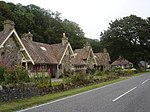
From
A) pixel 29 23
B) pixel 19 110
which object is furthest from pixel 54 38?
pixel 19 110

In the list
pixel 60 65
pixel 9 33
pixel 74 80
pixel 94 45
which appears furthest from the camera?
pixel 94 45

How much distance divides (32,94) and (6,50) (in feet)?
58.0

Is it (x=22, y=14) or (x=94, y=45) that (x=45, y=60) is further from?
(x=94, y=45)

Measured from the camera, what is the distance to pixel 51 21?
332 ft

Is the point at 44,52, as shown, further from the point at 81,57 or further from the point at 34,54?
the point at 81,57

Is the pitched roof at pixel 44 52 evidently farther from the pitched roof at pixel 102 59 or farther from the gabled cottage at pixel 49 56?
the pitched roof at pixel 102 59

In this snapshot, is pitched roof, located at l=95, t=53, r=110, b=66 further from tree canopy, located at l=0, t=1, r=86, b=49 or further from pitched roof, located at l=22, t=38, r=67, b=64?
pitched roof, located at l=22, t=38, r=67, b=64

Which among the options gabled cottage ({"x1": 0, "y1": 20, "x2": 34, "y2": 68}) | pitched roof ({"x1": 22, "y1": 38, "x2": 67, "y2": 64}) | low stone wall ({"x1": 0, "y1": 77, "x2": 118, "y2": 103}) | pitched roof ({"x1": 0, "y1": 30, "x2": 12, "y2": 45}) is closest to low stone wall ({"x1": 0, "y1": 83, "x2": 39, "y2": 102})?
low stone wall ({"x1": 0, "y1": 77, "x2": 118, "y2": 103})

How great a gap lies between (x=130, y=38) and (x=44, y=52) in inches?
1828

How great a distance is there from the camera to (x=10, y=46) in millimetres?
35781

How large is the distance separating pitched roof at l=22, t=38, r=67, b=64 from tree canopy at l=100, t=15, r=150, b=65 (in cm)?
3724

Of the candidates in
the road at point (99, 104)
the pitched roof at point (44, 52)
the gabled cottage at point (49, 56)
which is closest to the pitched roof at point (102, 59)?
the gabled cottage at point (49, 56)

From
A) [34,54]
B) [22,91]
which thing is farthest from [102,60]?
[22,91]

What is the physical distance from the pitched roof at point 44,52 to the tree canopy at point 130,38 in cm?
3724
